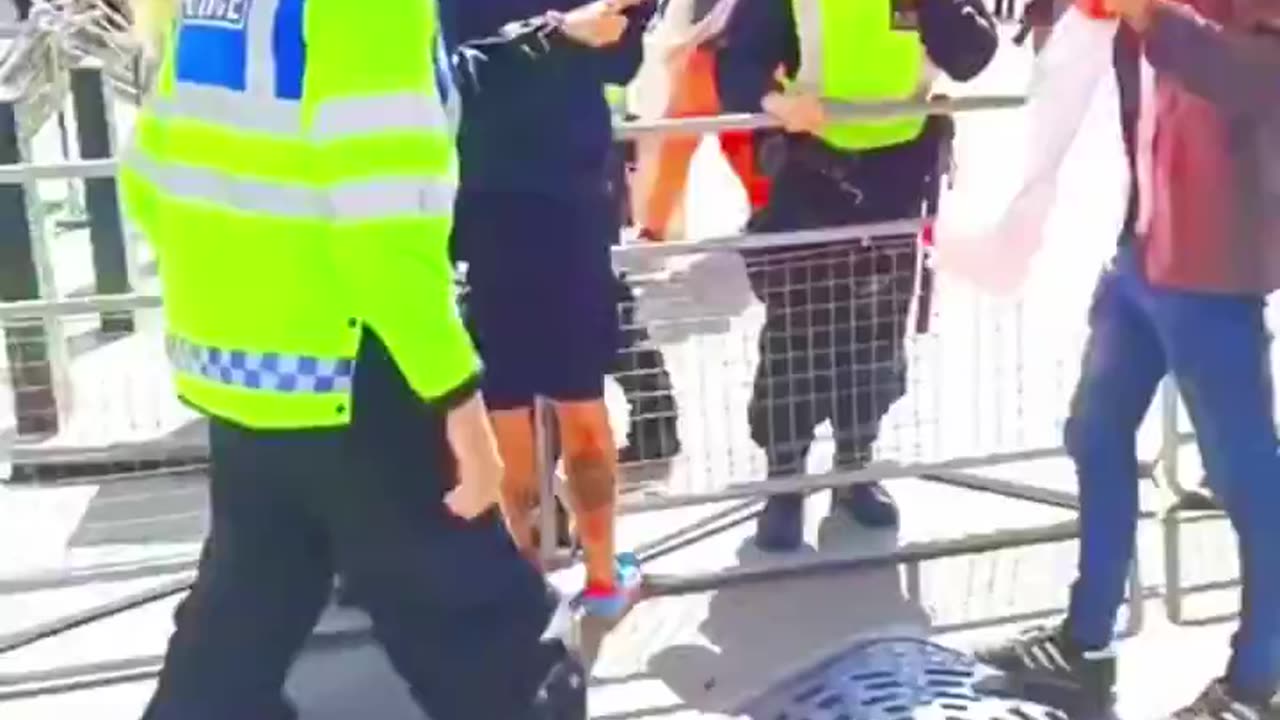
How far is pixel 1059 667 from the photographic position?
375 cm

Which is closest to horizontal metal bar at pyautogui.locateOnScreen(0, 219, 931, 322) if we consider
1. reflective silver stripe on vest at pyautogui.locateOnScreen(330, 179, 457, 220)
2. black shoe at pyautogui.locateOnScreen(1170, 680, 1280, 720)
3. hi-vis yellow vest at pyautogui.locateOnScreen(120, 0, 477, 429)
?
black shoe at pyautogui.locateOnScreen(1170, 680, 1280, 720)

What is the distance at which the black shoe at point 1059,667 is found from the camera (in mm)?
3670

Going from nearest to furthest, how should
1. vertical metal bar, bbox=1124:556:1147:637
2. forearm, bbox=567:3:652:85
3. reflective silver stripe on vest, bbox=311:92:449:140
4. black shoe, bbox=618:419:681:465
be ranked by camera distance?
reflective silver stripe on vest, bbox=311:92:449:140
forearm, bbox=567:3:652:85
vertical metal bar, bbox=1124:556:1147:637
black shoe, bbox=618:419:681:465

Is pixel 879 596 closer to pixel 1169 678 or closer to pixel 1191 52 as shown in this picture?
pixel 1169 678

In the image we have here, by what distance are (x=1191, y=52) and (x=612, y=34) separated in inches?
39.0

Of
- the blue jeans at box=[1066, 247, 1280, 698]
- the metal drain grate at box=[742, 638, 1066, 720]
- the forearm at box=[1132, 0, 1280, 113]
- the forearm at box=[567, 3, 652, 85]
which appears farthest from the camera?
the forearm at box=[567, 3, 652, 85]

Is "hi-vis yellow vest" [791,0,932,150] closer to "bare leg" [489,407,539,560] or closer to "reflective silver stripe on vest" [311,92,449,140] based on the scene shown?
"bare leg" [489,407,539,560]

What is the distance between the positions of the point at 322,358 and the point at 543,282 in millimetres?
1102

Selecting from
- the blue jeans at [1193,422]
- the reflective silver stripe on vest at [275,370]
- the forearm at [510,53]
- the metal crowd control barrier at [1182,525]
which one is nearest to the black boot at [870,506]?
the metal crowd control barrier at [1182,525]

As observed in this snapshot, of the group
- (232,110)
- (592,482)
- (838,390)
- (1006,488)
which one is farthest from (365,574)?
(1006,488)

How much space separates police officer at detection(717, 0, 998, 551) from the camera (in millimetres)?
4062

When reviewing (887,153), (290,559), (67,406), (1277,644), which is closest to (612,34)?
(887,153)

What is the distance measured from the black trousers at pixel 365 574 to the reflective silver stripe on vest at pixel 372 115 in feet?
1.00

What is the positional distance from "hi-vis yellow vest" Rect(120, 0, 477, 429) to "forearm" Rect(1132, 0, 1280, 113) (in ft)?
3.84
